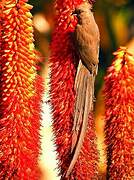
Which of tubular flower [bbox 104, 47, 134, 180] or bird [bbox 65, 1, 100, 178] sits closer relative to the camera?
bird [bbox 65, 1, 100, 178]

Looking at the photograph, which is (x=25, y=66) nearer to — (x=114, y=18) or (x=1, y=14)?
(x=1, y=14)

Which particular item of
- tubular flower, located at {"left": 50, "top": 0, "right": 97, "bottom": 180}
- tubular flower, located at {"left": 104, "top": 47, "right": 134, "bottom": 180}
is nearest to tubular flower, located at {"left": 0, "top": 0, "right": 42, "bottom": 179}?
tubular flower, located at {"left": 50, "top": 0, "right": 97, "bottom": 180}

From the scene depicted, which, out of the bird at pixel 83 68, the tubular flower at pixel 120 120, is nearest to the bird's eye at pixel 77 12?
the bird at pixel 83 68

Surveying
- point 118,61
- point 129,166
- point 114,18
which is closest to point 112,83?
point 118,61

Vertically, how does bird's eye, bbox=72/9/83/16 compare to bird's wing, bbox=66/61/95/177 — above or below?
above

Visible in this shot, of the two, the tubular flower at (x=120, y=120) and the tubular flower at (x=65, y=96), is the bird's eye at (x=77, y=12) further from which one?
the tubular flower at (x=120, y=120)

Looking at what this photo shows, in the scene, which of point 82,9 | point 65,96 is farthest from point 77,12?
point 65,96

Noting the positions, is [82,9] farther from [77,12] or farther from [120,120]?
[120,120]

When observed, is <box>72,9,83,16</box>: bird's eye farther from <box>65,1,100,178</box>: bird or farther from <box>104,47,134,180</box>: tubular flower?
<box>104,47,134,180</box>: tubular flower
